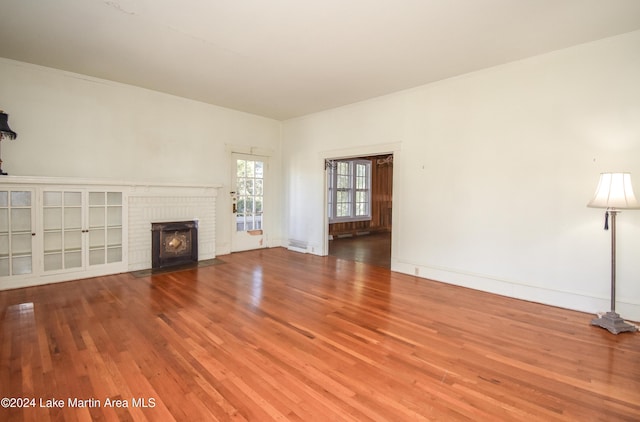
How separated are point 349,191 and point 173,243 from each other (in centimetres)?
569

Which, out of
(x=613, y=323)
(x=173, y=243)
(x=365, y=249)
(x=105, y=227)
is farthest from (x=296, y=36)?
(x=365, y=249)

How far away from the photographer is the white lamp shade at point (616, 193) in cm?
289

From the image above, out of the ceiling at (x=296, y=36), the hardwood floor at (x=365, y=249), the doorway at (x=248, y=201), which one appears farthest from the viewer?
the doorway at (x=248, y=201)

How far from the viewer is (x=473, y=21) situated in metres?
3.01

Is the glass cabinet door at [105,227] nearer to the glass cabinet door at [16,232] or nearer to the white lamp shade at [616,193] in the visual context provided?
the glass cabinet door at [16,232]

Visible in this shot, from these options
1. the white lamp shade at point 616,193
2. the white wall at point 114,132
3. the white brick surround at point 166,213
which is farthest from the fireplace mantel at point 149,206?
the white lamp shade at point 616,193

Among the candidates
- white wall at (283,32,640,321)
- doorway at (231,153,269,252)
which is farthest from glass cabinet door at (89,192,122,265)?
white wall at (283,32,640,321)

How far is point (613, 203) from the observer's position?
2.91 meters

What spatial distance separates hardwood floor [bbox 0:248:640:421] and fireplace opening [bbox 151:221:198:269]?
101cm

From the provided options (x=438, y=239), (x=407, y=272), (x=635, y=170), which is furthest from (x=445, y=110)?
(x=407, y=272)

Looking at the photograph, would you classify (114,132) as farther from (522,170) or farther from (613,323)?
(613,323)

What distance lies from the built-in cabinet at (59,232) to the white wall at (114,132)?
405 millimetres

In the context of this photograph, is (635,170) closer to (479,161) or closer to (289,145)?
(479,161)

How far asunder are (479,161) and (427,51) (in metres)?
1.63
